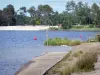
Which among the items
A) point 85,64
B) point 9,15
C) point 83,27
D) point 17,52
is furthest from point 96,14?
point 85,64

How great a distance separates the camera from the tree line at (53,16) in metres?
146

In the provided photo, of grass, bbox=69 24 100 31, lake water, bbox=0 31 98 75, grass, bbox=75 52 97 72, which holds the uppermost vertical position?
grass, bbox=75 52 97 72

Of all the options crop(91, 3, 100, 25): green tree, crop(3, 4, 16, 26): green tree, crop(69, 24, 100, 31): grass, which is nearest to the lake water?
crop(91, 3, 100, 25): green tree

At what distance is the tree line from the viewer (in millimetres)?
145625

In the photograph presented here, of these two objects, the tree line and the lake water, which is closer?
the lake water

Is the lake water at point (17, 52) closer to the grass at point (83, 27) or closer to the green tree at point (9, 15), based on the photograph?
the grass at point (83, 27)

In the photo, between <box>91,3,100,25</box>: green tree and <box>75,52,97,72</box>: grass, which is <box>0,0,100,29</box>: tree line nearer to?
<box>91,3,100,25</box>: green tree

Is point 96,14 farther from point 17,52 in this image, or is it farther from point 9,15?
point 17,52

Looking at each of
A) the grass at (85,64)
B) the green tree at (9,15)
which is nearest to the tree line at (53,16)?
the green tree at (9,15)

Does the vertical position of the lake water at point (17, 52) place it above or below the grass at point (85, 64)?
below

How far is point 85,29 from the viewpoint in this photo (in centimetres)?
14950

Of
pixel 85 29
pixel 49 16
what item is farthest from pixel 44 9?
pixel 85 29

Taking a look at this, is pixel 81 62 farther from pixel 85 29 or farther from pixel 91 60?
pixel 85 29

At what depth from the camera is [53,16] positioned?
525 ft
